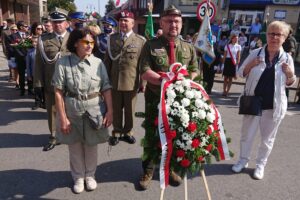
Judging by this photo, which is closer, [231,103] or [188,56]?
[188,56]

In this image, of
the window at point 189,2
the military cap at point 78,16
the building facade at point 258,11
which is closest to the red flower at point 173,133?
the military cap at point 78,16

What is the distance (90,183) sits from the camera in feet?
11.1

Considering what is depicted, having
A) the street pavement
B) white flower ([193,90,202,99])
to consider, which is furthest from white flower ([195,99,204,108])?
the street pavement

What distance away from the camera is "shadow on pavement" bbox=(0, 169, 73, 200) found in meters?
3.29

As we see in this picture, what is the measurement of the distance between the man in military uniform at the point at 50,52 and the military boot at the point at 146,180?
1.73 meters

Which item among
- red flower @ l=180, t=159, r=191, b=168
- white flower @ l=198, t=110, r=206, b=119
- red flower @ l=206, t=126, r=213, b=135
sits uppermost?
white flower @ l=198, t=110, r=206, b=119

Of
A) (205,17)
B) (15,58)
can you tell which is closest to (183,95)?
(205,17)

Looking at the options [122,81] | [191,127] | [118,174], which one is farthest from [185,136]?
[122,81]

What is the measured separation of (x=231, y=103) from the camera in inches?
308

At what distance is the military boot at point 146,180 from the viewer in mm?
3434

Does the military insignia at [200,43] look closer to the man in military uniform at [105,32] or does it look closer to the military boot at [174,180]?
the man in military uniform at [105,32]

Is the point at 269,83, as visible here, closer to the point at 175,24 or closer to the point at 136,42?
the point at 175,24

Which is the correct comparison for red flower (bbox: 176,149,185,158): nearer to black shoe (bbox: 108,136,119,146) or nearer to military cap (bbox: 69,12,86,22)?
black shoe (bbox: 108,136,119,146)

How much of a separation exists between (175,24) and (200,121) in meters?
1.11
